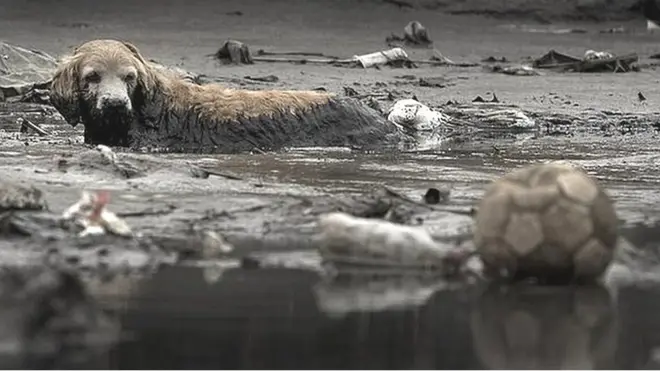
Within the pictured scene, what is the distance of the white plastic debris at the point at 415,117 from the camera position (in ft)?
33.8

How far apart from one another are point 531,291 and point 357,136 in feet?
17.1

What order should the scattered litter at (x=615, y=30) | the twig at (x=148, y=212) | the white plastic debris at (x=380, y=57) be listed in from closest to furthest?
the twig at (x=148, y=212) → the white plastic debris at (x=380, y=57) → the scattered litter at (x=615, y=30)

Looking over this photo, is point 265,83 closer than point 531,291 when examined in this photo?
No

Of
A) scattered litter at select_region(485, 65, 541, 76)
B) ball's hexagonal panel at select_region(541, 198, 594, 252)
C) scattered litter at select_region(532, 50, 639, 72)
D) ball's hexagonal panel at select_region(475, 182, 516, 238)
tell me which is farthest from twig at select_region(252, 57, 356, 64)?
ball's hexagonal panel at select_region(541, 198, 594, 252)

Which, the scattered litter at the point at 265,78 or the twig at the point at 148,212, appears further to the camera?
the scattered litter at the point at 265,78

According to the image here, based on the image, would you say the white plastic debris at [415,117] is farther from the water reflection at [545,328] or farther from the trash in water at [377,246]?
the water reflection at [545,328]

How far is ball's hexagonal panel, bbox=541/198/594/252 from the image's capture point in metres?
4.45

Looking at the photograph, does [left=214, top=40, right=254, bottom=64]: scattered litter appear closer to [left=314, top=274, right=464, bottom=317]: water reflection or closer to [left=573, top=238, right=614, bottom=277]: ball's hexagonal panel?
[left=314, top=274, right=464, bottom=317]: water reflection

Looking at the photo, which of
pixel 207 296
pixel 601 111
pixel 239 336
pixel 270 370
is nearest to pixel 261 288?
pixel 207 296

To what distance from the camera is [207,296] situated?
4.34 metres

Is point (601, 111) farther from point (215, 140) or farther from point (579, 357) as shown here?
point (579, 357)

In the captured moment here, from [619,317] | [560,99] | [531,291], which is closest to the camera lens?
[619,317]

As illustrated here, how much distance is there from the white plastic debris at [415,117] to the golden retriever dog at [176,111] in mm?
744

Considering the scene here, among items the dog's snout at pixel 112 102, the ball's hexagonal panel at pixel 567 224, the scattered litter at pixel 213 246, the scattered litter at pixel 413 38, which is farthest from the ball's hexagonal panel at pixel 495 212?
the scattered litter at pixel 413 38
